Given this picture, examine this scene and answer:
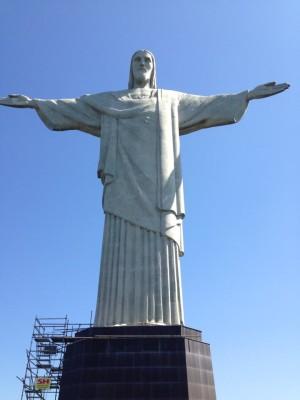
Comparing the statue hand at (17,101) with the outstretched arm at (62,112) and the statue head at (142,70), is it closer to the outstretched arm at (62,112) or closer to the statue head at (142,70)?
the outstretched arm at (62,112)

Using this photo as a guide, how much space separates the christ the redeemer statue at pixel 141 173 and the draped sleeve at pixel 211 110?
0.03 meters

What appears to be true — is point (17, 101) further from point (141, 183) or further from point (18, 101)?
point (141, 183)

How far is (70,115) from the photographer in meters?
11.2

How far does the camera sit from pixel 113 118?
10.8 m

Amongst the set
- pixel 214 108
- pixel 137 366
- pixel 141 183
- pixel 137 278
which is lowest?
pixel 137 366

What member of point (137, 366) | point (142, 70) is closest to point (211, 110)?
point (142, 70)

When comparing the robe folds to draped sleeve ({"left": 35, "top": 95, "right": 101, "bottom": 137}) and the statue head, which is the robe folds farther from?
the statue head

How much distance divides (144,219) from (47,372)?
15.7 m

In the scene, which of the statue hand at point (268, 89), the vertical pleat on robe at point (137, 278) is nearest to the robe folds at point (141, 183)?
the vertical pleat on robe at point (137, 278)

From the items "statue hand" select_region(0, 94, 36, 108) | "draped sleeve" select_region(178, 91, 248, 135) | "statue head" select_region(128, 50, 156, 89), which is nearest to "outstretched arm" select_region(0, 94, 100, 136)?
"statue hand" select_region(0, 94, 36, 108)

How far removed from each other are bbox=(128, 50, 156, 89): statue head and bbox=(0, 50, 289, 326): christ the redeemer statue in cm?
3

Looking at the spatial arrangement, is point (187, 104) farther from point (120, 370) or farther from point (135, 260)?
point (120, 370)

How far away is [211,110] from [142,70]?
222cm

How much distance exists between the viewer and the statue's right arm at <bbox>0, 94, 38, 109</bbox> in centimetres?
1105
